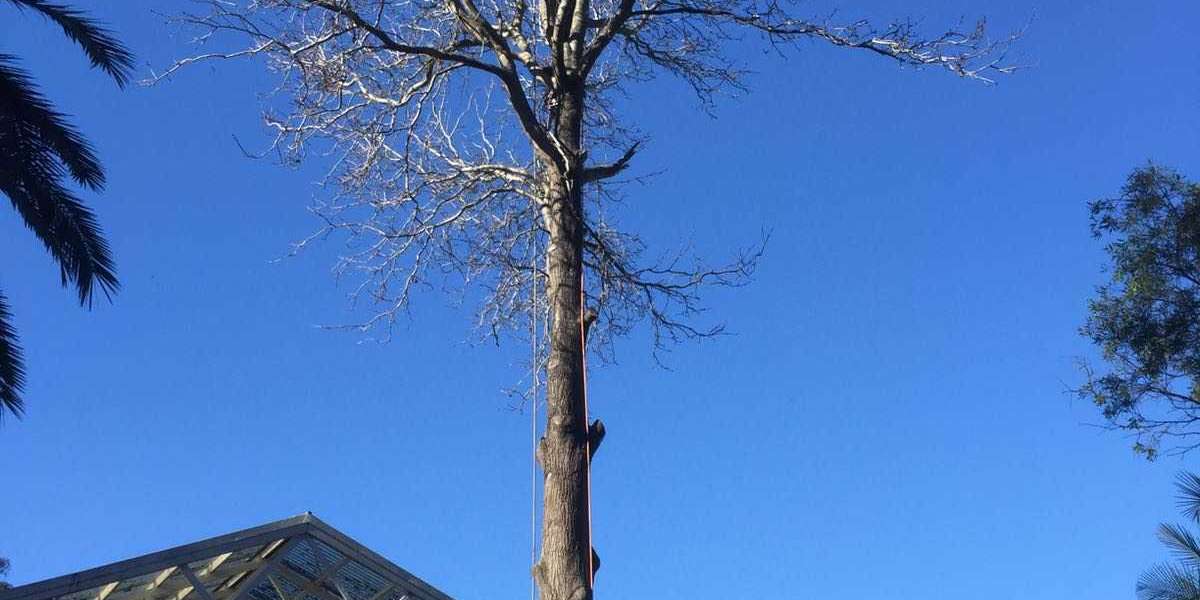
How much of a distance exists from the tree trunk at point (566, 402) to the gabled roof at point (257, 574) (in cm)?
602

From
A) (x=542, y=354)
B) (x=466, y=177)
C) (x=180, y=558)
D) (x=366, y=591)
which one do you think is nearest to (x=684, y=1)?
(x=466, y=177)

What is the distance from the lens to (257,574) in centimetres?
1298

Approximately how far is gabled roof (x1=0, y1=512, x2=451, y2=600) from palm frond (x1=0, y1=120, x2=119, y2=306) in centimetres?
278

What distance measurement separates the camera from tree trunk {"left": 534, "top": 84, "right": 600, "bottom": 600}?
231 inches

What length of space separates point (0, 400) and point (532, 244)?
6.70m

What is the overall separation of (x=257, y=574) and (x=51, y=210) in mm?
4041

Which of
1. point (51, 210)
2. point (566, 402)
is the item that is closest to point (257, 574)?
point (51, 210)

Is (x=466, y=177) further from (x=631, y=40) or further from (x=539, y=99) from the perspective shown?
(x=631, y=40)

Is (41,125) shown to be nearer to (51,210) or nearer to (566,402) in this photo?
(51,210)

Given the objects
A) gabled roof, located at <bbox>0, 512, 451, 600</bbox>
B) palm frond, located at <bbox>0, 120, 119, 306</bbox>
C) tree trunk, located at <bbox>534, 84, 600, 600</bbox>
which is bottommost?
tree trunk, located at <bbox>534, 84, 600, 600</bbox>

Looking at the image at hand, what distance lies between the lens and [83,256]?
40.8ft

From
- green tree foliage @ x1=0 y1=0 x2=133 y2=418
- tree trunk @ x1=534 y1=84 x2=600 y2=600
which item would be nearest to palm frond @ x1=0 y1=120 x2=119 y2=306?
green tree foliage @ x1=0 y1=0 x2=133 y2=418

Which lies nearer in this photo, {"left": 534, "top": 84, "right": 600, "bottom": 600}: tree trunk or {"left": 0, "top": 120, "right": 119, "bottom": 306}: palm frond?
{"left": 534, "top": 84, "right": 600, "bottom": 600}: tree trunk

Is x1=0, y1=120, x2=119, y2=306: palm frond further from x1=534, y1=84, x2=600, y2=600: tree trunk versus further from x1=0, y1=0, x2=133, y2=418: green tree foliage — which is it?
x1=534, y1=84, x2=600, y2=600: tree trunk
